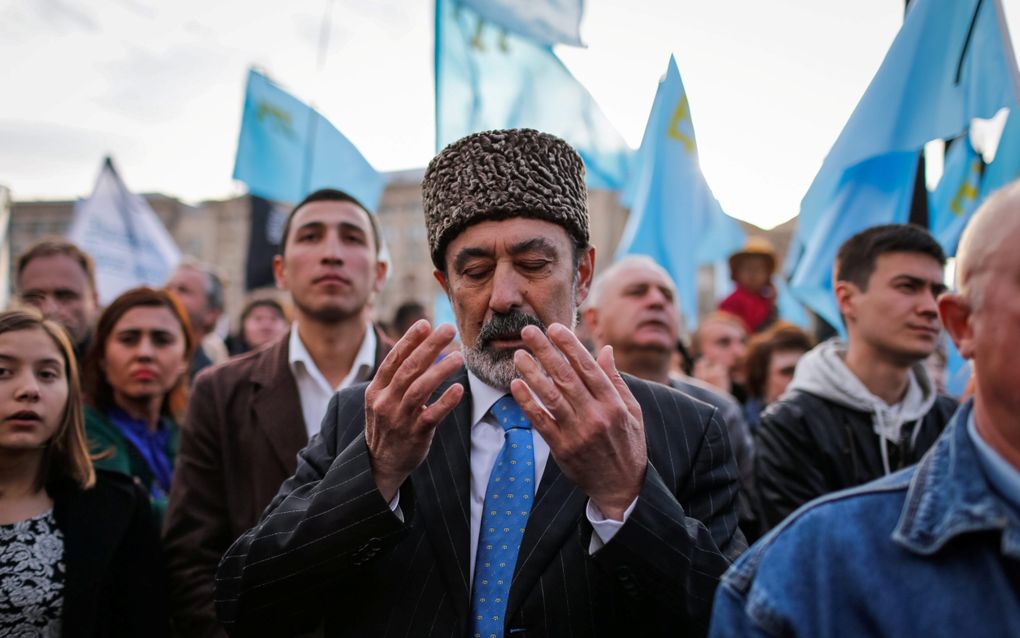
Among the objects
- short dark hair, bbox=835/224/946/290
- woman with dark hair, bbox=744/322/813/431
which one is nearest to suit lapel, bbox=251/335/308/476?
short dark hair, bbox=835/224/946/290

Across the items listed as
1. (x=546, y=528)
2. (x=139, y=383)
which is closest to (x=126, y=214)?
(x=139, y=383)

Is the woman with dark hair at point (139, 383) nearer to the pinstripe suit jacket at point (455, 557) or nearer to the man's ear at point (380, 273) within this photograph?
the man's ear at point (380, 273)

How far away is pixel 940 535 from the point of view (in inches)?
51.3

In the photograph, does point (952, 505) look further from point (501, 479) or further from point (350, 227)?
point (350, 227)

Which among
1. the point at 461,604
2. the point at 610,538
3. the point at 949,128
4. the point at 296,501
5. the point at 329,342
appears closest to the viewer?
the point at 610,538

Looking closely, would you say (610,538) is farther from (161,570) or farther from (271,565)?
(161,570)

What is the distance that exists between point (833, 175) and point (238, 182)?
5.50 meters

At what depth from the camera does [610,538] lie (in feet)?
6.03

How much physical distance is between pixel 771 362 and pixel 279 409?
12.1ft

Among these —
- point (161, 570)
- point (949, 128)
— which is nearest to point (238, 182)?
point (161, 570)

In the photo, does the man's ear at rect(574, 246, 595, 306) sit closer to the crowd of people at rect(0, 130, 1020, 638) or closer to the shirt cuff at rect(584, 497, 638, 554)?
the crowd of people at rect(0, 130, 1020, 638)

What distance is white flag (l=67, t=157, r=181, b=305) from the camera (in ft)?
29.3

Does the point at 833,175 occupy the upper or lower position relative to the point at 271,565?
upper

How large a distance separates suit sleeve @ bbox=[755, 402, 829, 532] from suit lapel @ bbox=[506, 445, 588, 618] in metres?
1.77
